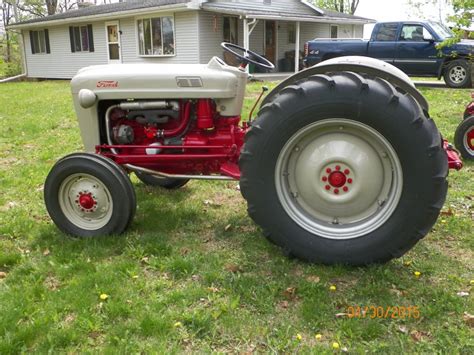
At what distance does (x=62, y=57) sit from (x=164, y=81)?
21872 millimetres

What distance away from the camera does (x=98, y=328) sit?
260 centimetres

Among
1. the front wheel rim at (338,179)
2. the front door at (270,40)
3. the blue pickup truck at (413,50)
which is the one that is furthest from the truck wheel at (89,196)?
the front door at (270,40)

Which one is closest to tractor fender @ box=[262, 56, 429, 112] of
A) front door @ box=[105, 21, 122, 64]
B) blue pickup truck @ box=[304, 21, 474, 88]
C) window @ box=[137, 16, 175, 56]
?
blue pickup truck @ box=[304, 21, 474, 88]

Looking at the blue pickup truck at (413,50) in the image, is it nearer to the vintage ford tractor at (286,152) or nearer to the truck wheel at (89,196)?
the vintage ford tractor at (286,152)

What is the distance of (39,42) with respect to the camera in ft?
80.3

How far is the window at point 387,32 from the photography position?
14.6 metres

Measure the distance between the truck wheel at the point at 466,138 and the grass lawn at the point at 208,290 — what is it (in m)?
1.68

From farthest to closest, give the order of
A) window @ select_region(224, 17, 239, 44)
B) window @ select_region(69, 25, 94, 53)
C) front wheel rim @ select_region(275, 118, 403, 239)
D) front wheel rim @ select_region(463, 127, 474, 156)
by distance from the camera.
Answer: window @ select_region(69, 25, 94, 53) → window @ select_region(224, 17, 239, 44) → front wheel rim @ select_region(463, 127, 474, 156) → front wheel rim @ select_region(275, 118, 403, 239)

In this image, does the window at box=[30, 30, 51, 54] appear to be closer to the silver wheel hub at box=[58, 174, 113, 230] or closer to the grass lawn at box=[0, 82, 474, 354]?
the grass lawn at box=[0, 82, 474, 354]

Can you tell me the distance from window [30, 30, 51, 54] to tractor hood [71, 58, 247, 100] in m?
22.5

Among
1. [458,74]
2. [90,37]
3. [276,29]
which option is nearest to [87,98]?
[458,74]

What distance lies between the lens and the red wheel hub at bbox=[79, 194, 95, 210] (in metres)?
3.63
